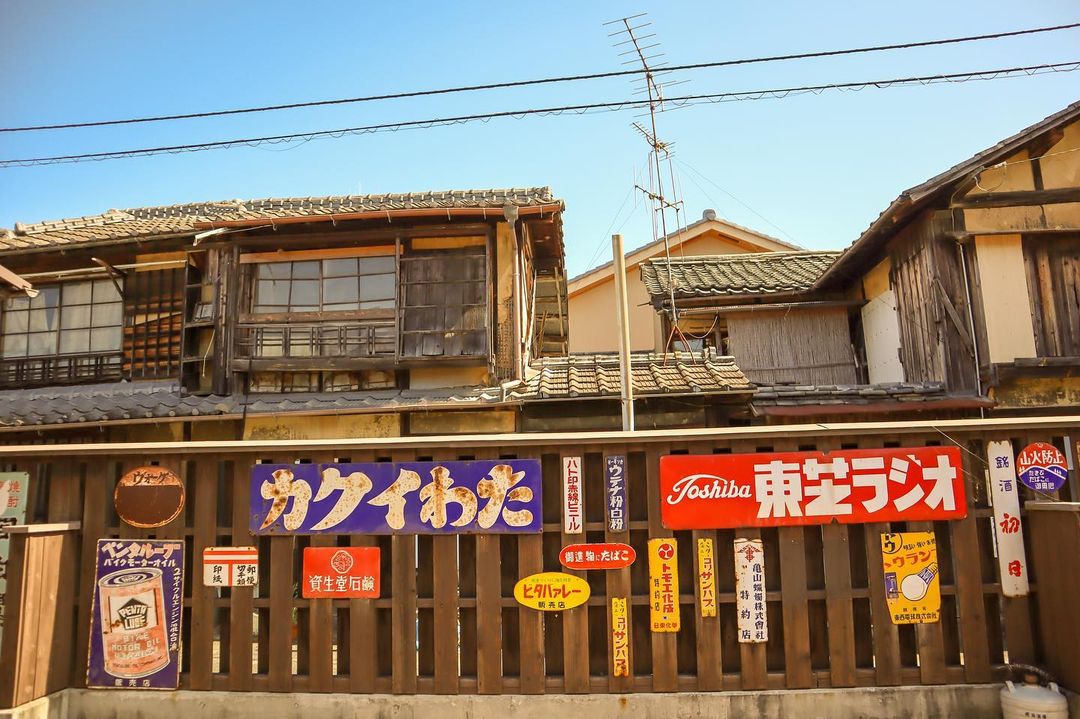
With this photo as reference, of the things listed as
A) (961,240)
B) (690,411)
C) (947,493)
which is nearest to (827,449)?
(947,493)

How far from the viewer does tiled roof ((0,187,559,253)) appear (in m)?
13.9

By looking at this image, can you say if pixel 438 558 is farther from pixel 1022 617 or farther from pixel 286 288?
pixel 286 288

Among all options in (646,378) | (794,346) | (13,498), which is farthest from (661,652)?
(794,346)

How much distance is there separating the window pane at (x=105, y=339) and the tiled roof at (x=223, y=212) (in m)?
1.92

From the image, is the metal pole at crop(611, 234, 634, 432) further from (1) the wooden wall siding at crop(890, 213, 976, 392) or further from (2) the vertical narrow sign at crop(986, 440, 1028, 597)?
(1) the wooden wall siding at crop(890, 213, 976, 392)

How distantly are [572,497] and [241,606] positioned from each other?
340 cm

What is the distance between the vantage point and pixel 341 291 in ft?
45.7

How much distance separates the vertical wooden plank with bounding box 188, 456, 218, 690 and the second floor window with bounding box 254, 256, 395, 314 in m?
7.25

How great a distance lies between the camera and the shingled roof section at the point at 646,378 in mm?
12078

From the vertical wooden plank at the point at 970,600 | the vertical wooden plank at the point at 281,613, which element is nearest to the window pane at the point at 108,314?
the vertical wooden plank at the point at 281,613

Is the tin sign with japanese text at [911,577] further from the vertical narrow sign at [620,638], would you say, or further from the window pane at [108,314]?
the window pane at [108,314]

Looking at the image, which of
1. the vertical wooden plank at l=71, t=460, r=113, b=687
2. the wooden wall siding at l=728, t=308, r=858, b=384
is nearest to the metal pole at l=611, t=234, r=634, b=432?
the vertical wooden plank at l=71, t=460, r=113, b=687

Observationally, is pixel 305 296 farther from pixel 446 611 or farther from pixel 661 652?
pixel 661 652

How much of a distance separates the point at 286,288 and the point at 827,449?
1113 cm
